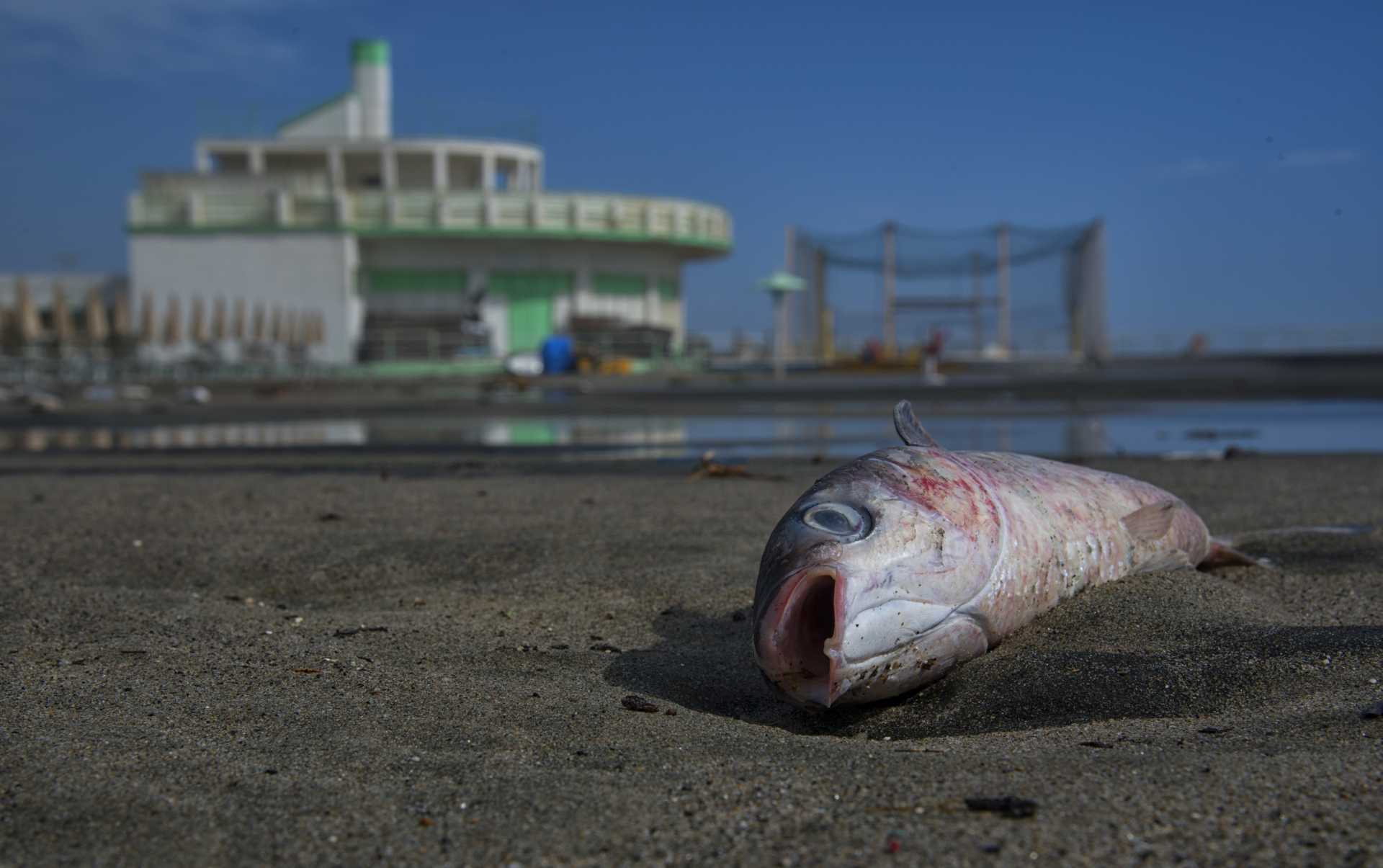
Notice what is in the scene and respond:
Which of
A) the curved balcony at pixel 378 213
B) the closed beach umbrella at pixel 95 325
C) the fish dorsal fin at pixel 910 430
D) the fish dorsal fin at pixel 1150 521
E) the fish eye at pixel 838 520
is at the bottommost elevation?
the fish dorsal fin at pixel 1150 521

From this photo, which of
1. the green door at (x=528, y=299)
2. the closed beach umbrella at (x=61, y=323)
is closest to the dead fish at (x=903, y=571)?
the closed beach umbrella at (x=61, y=323)

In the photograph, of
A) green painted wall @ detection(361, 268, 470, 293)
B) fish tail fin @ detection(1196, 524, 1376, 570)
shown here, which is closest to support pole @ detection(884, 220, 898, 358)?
green painted wall @ detection(361, 268, 470, 293)

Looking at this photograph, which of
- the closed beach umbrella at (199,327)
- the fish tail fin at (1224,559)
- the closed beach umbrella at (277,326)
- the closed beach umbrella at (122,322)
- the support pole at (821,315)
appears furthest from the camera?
the support pole at (821,315)

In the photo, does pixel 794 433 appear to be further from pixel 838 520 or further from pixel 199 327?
pixel 199 327

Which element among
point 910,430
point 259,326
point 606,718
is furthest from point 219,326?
point 606,718

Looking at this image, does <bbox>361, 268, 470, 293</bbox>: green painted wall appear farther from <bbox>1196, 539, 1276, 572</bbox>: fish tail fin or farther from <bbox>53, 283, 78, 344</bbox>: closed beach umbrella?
<bbox>1196, 539, 1276, 572</bbox>: fish tail fin

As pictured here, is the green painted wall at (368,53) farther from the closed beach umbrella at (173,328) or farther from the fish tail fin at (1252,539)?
the fish tail fin at (1252,539)

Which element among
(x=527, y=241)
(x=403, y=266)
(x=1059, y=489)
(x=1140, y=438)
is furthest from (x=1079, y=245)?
(x=1059, y=489)
